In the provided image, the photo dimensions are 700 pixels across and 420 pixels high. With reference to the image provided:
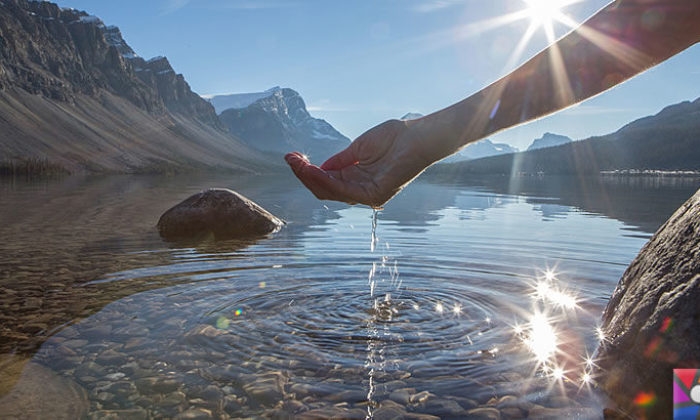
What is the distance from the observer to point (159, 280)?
9438 mm

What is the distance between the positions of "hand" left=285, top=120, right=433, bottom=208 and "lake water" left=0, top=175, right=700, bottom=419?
6.17 ft

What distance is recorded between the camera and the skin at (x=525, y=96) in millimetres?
3465

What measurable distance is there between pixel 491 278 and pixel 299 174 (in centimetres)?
654

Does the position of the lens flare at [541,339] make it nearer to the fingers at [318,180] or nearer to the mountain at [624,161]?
the fingers at [318,180]

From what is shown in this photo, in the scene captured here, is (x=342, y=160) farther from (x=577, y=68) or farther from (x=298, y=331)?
(x=298, y=331)

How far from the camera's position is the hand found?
454 cm

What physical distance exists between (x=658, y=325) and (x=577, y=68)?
2253 millimetres

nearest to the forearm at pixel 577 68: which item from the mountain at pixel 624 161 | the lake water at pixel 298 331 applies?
the lake water at pixel 298 331

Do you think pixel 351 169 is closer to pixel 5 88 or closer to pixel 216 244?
pixel 216 244

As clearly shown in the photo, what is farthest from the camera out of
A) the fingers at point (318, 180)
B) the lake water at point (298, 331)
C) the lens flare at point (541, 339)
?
the lens flare at point (541, 339)

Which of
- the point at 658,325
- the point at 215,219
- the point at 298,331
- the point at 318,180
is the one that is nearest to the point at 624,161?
the point at 215,219

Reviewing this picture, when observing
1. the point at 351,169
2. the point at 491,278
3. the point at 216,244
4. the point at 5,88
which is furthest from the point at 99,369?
the point at 5,88

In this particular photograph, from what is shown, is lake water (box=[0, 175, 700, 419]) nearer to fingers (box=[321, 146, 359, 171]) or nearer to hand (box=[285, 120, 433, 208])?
hand (box=[285, 120, 433, 208])

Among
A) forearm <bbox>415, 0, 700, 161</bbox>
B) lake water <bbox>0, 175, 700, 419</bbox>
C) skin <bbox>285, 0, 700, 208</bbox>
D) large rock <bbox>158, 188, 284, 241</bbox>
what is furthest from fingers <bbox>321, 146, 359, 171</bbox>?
large rock <bbox>158, 188, 284, 241</bbox>
